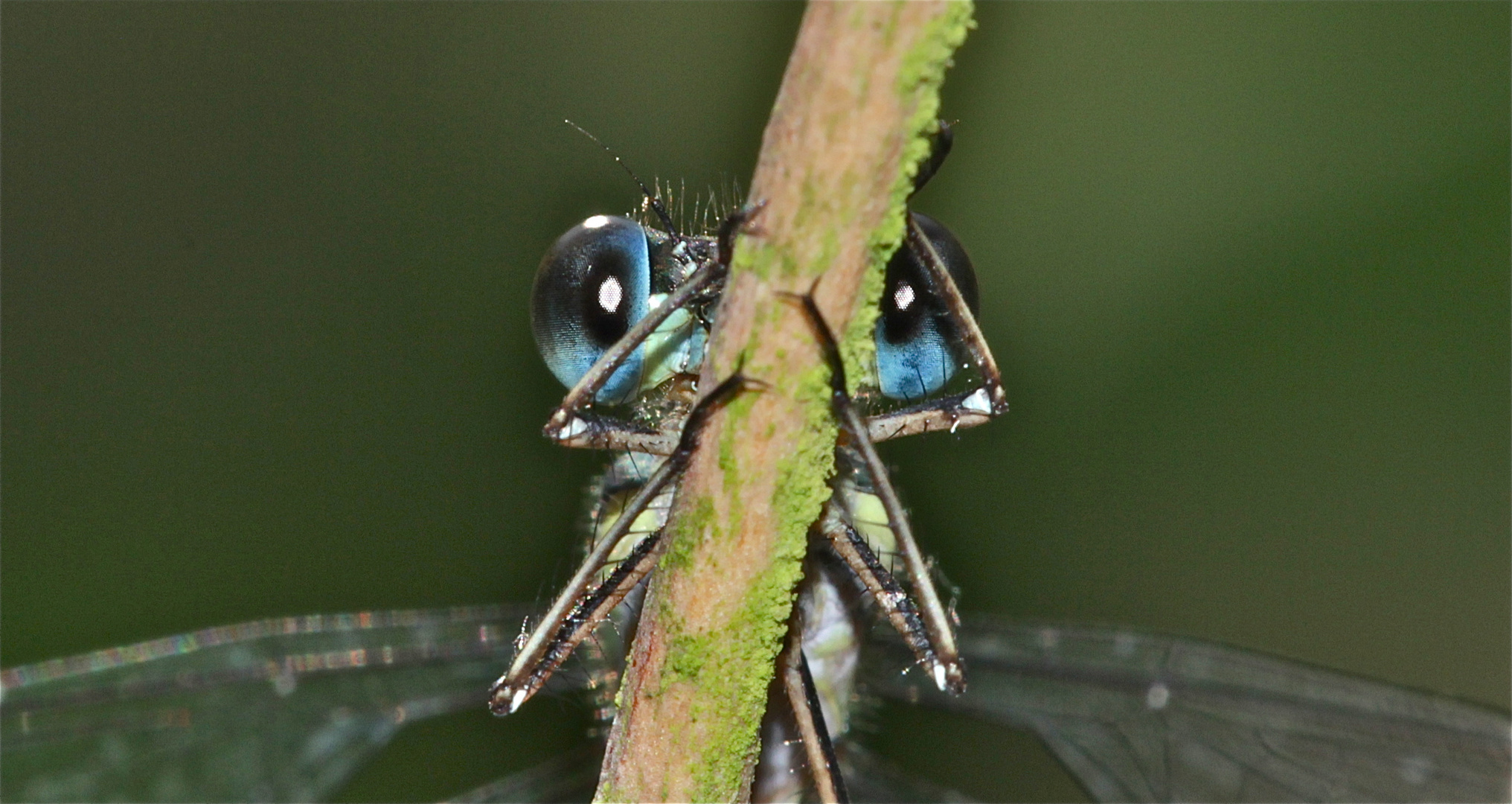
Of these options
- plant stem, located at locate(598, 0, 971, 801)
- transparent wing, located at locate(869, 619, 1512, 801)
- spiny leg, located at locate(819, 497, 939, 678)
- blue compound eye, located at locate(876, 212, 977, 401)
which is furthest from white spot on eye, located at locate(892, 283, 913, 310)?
transparent wing, located at locate(869, 619, 1512, 801)

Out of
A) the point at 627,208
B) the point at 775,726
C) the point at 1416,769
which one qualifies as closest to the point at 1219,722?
the point at 1416,769

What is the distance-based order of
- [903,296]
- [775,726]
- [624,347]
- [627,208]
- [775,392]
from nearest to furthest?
[775,392] → [624,347] → [903,296] → [775,726] → [627,208]

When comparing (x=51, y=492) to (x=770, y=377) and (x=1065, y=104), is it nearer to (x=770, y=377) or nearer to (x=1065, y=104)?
(x=770, y=377)

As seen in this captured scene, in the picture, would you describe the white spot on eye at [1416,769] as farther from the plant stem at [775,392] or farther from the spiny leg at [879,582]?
the plant stem at [775,392]

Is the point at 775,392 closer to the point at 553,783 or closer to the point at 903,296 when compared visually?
the point at 903,296

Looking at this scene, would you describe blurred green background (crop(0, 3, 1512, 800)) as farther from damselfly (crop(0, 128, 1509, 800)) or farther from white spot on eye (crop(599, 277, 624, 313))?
white spot on eye (crop(599, 277, 624, 313))

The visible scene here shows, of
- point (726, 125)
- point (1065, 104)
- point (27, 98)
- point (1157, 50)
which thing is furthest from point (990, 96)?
point (27, 98)
